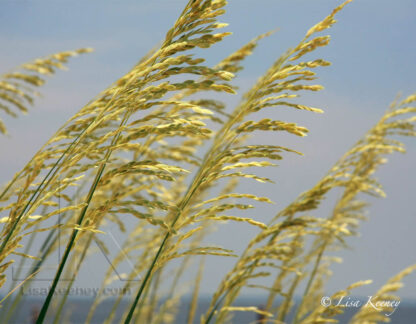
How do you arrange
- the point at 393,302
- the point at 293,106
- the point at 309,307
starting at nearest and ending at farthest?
the point at 293,106 → the point at 393,302 → the point at 309,307

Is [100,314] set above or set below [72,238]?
below

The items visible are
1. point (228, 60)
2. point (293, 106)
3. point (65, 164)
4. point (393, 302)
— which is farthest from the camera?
point (393, 302)

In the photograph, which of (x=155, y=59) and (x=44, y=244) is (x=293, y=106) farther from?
(x=44, y=244)

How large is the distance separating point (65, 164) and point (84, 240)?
132cm

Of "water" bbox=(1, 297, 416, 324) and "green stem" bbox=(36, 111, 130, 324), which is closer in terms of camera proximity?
"green stem" bbox=(36, 111, 130, 324)

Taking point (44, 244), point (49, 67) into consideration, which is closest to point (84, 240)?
point (44, 244)

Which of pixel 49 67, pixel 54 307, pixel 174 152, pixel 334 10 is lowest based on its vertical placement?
pixel 54 307

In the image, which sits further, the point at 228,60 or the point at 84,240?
the point at 84,240

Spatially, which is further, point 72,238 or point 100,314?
point 100,314

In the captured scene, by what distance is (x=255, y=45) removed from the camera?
2318 mm

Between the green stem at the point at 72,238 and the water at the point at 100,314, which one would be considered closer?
the green stem at the point at 72,238

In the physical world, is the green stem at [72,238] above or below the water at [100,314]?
above

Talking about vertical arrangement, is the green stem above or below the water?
above

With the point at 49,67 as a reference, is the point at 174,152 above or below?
below
